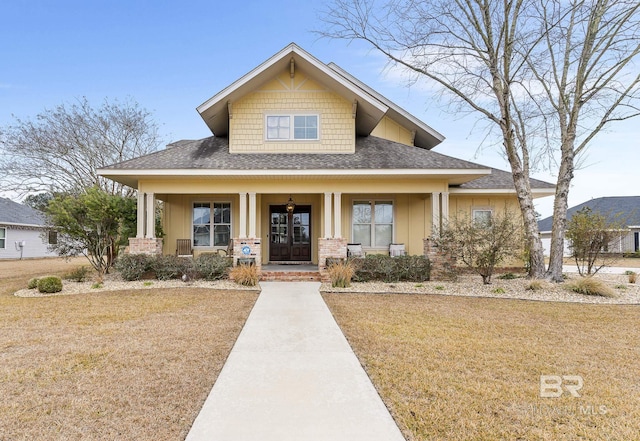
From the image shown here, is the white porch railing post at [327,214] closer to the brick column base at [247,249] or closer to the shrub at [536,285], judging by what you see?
the brick column base at [247,249]

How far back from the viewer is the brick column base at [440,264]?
37.1 ft

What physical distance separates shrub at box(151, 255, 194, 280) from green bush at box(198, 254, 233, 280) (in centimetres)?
23

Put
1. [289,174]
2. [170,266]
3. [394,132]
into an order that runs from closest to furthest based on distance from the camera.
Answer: [170,266] → [289,174] → [394,132]

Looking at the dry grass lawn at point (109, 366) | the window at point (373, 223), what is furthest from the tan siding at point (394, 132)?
the dry grass lawn at point (109, 366)

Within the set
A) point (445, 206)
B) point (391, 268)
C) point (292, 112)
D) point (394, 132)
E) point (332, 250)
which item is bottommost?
point (391, 268)

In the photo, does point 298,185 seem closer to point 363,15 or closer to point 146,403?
point 363,15

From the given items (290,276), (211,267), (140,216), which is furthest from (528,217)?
(140,216)

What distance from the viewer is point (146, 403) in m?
3.24

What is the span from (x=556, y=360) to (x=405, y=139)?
11.8 m

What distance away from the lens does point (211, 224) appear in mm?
13742

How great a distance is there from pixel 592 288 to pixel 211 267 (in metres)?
10.6

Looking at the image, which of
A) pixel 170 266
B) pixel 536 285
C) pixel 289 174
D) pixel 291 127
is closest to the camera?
pixel 536 285

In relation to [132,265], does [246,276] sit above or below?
below

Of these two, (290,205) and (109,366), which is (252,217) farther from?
(109,366)
